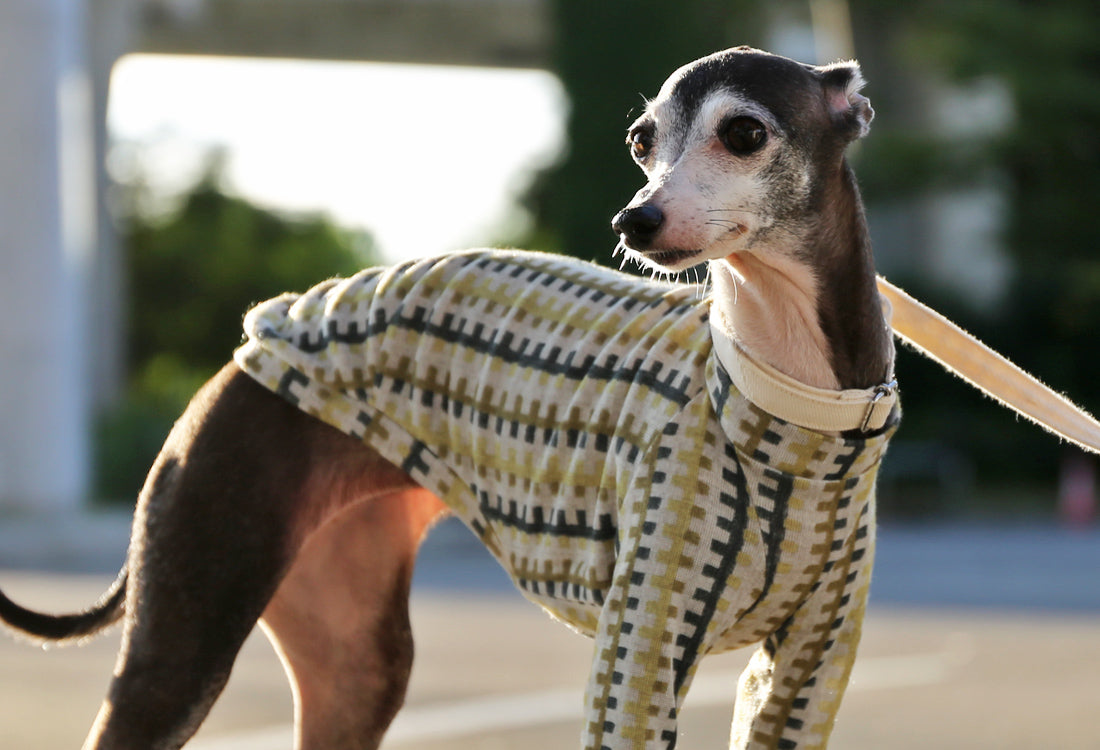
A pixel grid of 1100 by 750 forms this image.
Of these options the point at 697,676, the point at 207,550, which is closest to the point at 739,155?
the point at 207,550

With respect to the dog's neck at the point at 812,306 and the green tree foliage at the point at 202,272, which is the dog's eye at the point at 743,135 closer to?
the dog's neck at the point at 812,306

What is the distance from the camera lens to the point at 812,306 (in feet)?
9.71

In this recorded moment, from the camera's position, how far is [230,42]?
2500 cm

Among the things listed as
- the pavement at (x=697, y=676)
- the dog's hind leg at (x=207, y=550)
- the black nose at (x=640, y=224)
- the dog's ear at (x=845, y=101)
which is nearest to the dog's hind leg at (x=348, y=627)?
the dog's hind leg at (x=207, y=550)

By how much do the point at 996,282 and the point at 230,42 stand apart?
1201 centimetres

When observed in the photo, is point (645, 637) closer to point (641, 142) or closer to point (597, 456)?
point (597, 456)

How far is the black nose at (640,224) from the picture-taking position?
2.78 metres

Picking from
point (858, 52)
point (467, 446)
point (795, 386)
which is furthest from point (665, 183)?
point (858, 52)

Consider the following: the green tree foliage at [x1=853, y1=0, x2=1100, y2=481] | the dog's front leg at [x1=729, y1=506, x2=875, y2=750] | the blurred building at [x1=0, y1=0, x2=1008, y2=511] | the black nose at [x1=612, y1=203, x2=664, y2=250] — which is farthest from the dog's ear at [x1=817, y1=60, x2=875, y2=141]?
the green tree foliage at [x1=853, y1=0, x2=1100, y2=481]

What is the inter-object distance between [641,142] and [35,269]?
1285cm

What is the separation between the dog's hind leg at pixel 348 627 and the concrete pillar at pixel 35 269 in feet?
39.3

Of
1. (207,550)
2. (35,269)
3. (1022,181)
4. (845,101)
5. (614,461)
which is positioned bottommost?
(207,550)

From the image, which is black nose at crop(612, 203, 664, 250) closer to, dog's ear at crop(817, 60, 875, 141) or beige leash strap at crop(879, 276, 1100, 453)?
dog's ear at crop(817, 60, 875, 141)

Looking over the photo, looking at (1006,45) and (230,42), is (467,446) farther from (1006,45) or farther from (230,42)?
(230,42)
